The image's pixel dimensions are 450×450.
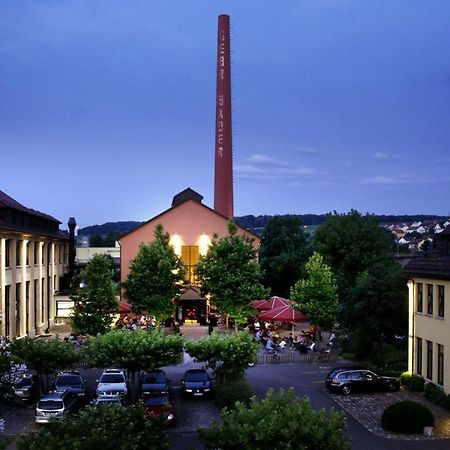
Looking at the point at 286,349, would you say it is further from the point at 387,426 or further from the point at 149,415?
the point at 149,415

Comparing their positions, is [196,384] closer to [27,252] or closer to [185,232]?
[27,252]

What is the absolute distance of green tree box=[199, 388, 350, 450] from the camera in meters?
17.0

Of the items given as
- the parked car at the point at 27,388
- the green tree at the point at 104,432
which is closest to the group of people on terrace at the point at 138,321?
the parked car at the point at 27,388

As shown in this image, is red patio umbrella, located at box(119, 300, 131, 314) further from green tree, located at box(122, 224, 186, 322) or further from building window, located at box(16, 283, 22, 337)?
building window, located at box(16, 283, 22, 337)

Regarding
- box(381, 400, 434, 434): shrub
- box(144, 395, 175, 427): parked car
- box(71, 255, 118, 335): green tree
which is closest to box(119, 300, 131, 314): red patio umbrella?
box(71, 255, 118, 335): green tree

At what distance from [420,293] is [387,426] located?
10923mm

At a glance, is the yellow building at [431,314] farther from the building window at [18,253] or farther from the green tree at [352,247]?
the building window at [18,253]

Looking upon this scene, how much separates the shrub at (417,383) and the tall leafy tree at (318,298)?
13.9 metres

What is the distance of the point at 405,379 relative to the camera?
37906 millimetres

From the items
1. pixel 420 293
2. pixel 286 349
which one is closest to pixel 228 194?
pixel 286 349

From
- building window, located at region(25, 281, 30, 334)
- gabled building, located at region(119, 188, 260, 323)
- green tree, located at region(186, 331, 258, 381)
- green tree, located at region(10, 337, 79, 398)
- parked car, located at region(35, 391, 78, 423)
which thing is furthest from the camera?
gabled building, located at region(119, 188, 260, 323)

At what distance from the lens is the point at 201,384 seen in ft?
117

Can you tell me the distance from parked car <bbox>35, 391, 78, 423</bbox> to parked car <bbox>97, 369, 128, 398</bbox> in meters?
2.02

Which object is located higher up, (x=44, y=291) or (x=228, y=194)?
(x=228, y=194)
